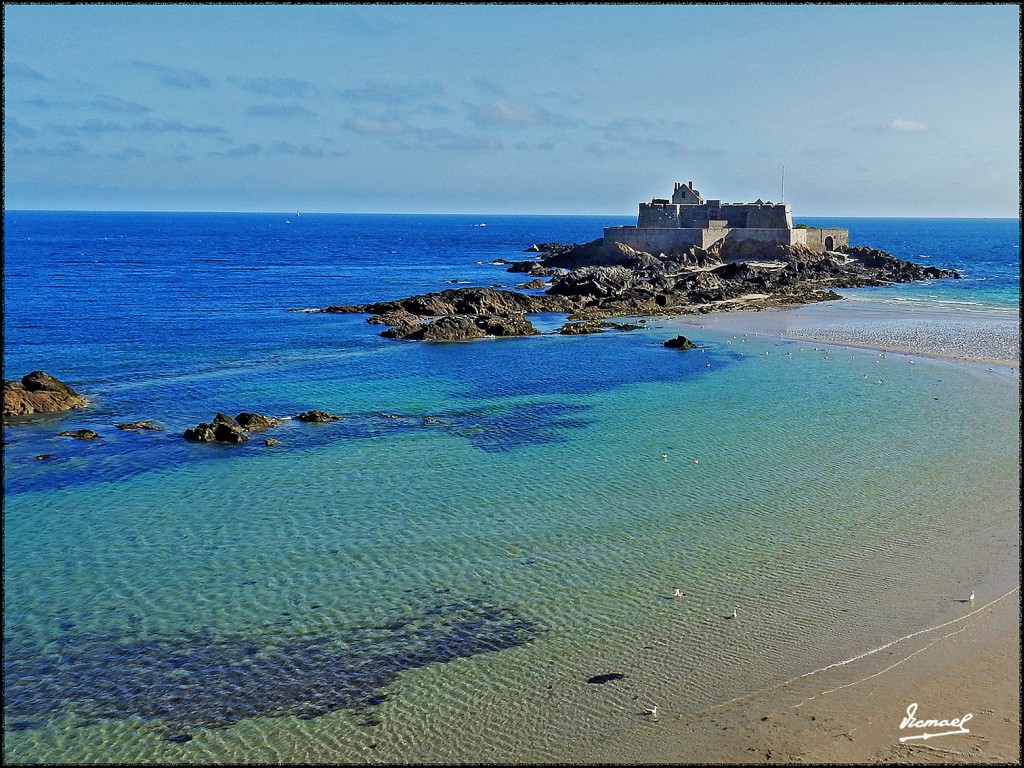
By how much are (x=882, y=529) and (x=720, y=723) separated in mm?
6810

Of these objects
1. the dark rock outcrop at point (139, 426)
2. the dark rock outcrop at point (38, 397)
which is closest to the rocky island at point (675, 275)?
the dark rock outcrop at point (38, 397)

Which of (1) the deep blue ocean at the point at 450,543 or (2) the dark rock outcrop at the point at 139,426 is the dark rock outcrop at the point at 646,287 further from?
(2) the dark rock outcrop at the point at 139,426

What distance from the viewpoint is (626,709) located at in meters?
9.60

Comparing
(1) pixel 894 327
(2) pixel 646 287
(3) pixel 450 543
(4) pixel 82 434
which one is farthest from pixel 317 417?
(2) pixel 646 287

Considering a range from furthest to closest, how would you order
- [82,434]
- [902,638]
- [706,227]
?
[706,227], [82,434], [902,638]

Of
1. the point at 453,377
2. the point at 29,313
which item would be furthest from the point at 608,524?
the point at 29,313

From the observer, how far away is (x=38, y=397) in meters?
23.6

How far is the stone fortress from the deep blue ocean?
33.8 metres

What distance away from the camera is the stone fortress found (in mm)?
63250

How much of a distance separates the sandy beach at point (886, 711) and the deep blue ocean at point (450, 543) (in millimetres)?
386

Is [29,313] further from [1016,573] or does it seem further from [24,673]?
[1016,573]

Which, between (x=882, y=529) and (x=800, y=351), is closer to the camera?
(x=882, y=529)

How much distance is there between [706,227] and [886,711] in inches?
2278

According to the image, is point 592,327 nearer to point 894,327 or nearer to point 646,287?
point 646,287
